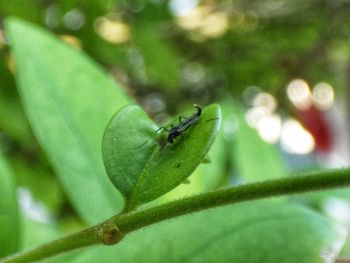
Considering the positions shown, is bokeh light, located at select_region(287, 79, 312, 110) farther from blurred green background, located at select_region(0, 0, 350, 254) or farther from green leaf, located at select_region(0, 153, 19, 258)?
green leaf, located at select_region(0, 153, 19, 258)

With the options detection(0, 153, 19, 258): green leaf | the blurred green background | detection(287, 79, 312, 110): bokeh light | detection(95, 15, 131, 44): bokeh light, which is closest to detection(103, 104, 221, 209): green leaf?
detection(0, 153, 19, 258): green leaf

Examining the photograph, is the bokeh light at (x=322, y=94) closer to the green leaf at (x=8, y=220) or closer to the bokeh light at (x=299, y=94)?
the bokeh light at (x=299, y=94)

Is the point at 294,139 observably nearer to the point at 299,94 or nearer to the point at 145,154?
the point at 299,94

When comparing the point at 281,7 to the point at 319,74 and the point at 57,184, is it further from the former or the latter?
the point at 57,184

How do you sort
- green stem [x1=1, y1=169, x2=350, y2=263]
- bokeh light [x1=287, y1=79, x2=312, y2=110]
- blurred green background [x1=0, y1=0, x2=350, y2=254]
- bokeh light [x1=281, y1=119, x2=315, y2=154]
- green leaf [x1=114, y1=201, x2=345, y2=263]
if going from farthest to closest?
bokeh light [x1=281, y1=119, x2=315, y2=154], bokeh light [x1=287, y1=79, x2=312, y2=110], blurred green background [x1=0, y1=0, x2=350, y2=254], green leaf [x1=114, y1=201, x2=345, y2=263], green stem [x1=1, y1=169, x2=350, y2=263]

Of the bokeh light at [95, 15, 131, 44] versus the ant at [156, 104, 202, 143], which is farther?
the bokeh light at [95, 15, 131, 44]

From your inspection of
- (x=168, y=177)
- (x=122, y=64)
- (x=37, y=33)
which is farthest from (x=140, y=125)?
(x=122, y=64)

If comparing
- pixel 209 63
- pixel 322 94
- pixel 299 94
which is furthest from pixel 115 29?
pixel 322 94
